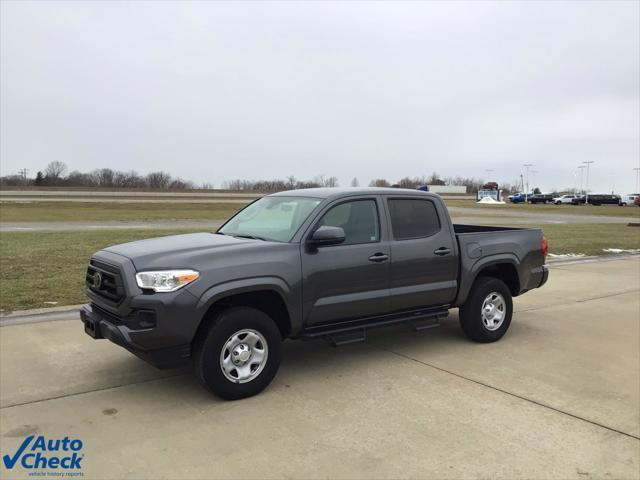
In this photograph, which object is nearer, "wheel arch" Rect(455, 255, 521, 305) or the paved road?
"wheel arch" Rect(455, 255, 521, 305)

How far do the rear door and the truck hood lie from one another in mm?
1448

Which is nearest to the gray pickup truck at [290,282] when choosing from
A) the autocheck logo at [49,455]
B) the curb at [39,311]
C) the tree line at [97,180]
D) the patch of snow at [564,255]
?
the autocheck logo at [49,455]

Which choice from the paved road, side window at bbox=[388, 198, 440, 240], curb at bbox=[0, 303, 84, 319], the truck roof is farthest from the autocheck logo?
the paved road

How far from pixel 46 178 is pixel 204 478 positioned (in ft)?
357

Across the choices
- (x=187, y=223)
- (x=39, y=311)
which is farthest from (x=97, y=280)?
(x=187, y=223)

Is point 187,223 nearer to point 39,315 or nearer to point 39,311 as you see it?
point 39,311

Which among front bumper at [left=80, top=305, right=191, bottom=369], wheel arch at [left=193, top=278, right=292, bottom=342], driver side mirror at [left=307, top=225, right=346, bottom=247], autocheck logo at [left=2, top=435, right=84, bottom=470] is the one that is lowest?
autocheck logo at [left=2, top=435, right=84, bottom=470]

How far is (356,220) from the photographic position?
5.36 metres

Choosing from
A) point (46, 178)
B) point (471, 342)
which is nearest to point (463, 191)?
point (46, 178)

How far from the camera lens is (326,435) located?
3.86 m

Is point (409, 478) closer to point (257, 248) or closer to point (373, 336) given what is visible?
point (257, 248)

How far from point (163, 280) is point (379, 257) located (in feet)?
6.86

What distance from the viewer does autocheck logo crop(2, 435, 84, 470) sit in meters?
3.42

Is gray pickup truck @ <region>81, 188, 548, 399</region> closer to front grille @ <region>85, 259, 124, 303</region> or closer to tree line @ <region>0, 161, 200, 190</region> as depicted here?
front grille @ <region>85, 259, 124, 303</region>
